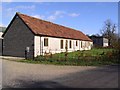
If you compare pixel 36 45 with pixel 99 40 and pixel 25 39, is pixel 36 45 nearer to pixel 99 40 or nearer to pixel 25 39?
pixel 25 39

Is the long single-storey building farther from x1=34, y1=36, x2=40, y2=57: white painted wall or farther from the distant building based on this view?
the distant building

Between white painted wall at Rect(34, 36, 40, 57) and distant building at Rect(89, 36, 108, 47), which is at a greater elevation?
distant building at Rect(89, 36, 108, 47)

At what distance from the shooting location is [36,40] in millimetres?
28500

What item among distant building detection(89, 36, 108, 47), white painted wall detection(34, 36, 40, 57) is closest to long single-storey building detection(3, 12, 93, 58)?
white painted wall detection(34, 36, 40, 57)

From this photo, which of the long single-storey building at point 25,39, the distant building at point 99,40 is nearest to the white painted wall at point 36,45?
the long single-storey building at point 25,39

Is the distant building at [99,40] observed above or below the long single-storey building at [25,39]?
above

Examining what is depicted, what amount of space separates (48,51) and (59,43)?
3.93 m

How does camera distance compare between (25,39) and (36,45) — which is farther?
(25,39)

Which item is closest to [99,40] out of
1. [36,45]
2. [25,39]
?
[25,39]

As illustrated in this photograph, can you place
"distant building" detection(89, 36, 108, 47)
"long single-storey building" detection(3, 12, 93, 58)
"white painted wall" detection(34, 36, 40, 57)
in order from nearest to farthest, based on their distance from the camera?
"white painted wall" detection(34, 36, 40, 57)
"long single-storey building" detection(3, 12, 93, 58)
"distant building" detection(89, 36, 108, 47)

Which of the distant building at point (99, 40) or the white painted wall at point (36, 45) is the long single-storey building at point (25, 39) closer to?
the white painted wall at point (36, 45)

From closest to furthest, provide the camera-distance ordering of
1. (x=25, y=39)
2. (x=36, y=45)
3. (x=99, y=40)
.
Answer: (x=36, y=45)
(x=25, y=39)
(x=99, y=40)

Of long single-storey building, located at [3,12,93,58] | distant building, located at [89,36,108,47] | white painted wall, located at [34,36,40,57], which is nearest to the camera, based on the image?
white painted wall, located at [34,36,40,57]

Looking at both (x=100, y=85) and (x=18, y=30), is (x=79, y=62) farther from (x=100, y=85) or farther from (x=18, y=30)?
(x=18, y=30)
